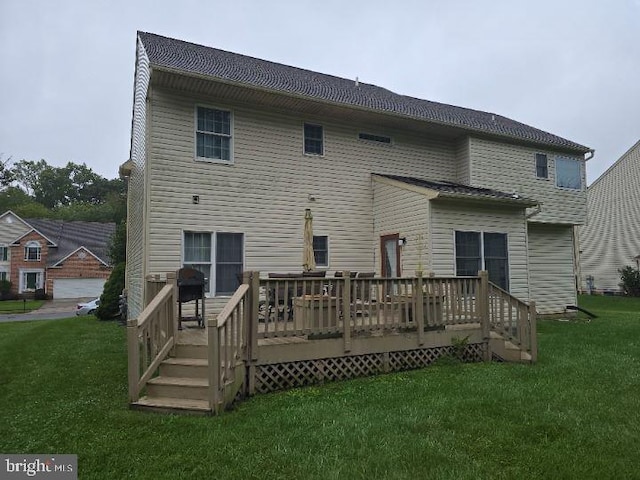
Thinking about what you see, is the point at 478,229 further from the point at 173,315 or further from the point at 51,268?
the point at 51,268

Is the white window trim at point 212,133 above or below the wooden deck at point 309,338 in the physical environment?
above

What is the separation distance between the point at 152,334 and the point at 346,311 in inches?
102

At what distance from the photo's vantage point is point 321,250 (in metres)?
10.8

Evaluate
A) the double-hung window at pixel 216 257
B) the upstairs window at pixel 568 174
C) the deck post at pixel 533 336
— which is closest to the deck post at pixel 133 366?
the double-hung window at pixel 216 257

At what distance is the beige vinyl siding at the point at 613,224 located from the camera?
25.2 metres

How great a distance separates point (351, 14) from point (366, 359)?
63.5ft

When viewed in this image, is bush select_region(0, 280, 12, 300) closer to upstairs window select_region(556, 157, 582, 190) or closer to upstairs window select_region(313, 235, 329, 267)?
upstairs window select_region(313, 235, 329, 267)

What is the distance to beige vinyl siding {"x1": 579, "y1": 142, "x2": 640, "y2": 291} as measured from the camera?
2520cm

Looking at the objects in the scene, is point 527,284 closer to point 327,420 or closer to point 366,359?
point 366,359

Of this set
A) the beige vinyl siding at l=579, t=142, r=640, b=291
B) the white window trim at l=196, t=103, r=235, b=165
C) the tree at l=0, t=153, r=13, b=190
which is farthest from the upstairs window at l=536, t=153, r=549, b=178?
the tree at l=0, t=153, r=13, b=190

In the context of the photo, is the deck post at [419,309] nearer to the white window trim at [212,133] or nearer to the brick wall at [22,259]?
the white window trim at [212,133]

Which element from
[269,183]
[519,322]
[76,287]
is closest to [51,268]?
[76,287]

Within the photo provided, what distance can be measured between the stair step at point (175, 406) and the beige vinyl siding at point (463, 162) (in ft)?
32.5

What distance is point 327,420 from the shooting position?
4.53 meters
